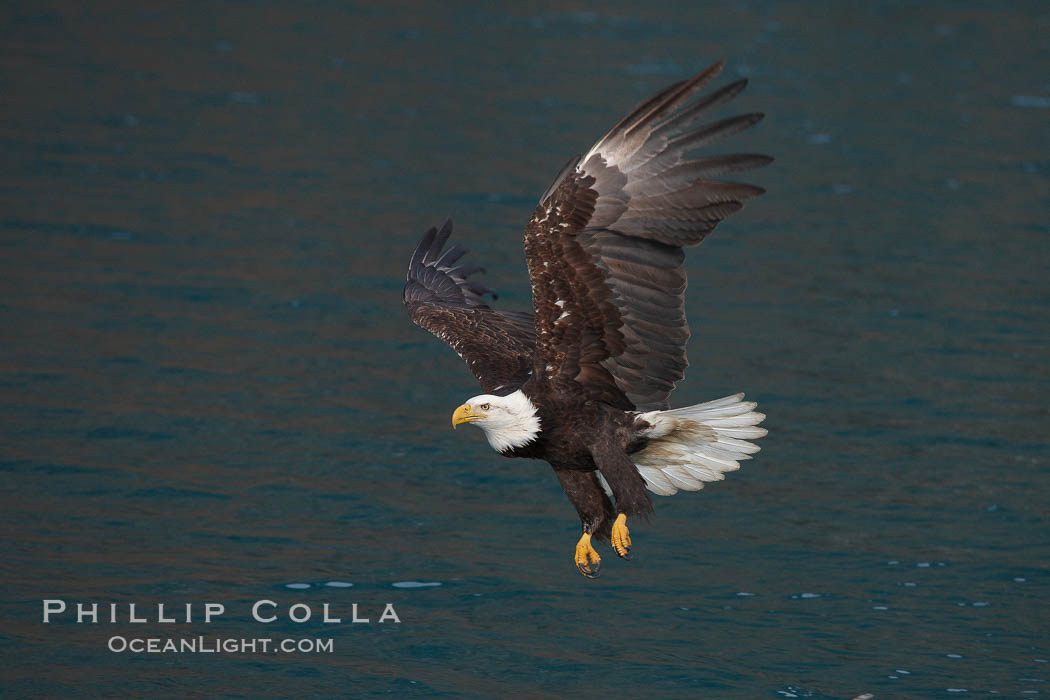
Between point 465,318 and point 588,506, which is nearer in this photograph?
point 588,506

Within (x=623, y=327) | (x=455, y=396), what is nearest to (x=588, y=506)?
(x=623, y=327)

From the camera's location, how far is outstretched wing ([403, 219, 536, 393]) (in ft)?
24.4

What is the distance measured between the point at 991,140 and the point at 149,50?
11.9 m

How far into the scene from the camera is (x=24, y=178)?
52.8 feet

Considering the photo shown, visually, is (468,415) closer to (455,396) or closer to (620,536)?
(620,536)

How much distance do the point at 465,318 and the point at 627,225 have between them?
5.91ft

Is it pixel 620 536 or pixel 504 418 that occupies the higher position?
pixel 504 418

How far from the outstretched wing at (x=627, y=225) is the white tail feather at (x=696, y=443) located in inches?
15.1

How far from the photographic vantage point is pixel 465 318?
26.4ft

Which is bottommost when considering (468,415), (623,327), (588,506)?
(588,506)

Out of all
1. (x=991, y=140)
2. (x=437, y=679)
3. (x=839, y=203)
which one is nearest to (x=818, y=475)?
(x=437, y=679)

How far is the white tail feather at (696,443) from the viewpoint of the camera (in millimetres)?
6684

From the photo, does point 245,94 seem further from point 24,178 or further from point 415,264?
point 415,264

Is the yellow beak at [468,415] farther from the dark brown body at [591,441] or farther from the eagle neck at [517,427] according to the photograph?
the dark brown body at [591,441]
